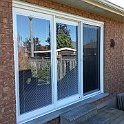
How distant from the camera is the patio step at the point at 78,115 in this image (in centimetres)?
402

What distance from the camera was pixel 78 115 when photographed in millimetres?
4191

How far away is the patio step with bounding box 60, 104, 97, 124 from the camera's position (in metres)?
4.02

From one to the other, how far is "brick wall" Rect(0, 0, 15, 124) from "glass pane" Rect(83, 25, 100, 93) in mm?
2453

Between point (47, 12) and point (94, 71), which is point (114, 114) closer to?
point (94, 71)

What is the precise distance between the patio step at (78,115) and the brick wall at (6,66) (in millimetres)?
1113

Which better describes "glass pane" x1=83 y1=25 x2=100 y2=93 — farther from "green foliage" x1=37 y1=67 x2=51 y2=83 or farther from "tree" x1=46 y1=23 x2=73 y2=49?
"green foliage" x1=37 y1=67 x2=51 y2=83

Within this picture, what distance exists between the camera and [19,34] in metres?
3.58

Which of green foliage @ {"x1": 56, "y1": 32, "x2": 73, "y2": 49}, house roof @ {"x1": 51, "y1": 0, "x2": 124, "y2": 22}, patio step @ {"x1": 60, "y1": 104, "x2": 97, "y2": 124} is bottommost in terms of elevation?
patio step @ {"x1": 60, "y1": 104, "x2": 97, "y2": 124}

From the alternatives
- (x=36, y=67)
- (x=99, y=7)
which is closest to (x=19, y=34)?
(x=36, y=67)

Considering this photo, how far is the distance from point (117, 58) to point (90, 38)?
1.69 meters

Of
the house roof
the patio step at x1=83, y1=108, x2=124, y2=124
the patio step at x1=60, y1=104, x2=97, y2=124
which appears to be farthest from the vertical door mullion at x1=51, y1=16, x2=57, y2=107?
the patio step at x1=83, y1=108, x2=124, y2=124

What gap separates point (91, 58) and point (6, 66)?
2.96 m

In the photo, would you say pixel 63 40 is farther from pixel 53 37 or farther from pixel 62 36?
pixel 53 37

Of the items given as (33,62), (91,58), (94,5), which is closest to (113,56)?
(91,58)
